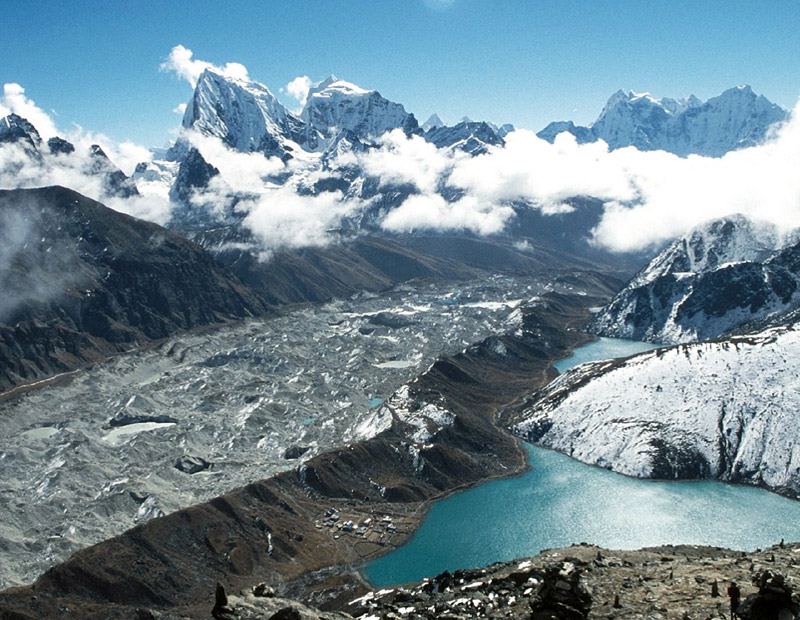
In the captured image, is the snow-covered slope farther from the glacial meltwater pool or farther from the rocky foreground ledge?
the rocky foreground ledge

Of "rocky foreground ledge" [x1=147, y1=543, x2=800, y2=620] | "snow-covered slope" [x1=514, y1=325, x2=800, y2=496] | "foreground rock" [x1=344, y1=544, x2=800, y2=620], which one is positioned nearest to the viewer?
"rocky foreground ledge" [x1=147, y1=543, x2=800, y2=620]

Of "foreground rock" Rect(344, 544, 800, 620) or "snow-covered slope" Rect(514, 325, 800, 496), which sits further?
"snow-covered slope" Rect(514, 325, 800, 496)

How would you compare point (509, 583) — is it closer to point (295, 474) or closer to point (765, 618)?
point (765, 618)

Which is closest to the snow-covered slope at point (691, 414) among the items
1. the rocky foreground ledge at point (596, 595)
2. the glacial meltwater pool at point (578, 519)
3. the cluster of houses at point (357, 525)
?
the glacial meltwater pool at point (578, 519)

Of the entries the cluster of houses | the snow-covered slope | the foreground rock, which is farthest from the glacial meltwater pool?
the foreground rock

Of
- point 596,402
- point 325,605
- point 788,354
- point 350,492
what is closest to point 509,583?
point 325,605
